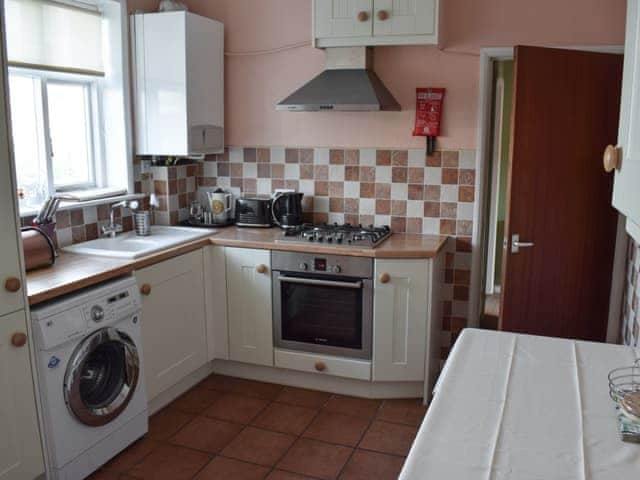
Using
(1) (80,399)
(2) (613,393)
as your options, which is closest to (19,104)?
(1) (80,399)

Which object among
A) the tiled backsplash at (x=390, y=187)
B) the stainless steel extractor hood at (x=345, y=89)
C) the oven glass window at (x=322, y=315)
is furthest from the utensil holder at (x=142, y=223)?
the stainless steel extractor hood at (x=345, y=89)

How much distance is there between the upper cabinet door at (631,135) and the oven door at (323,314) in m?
2.03

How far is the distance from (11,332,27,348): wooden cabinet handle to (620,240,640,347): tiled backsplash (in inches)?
100

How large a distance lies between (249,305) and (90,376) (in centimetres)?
107

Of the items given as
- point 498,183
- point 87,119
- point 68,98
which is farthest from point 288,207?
point 498,183

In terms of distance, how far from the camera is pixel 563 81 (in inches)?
121

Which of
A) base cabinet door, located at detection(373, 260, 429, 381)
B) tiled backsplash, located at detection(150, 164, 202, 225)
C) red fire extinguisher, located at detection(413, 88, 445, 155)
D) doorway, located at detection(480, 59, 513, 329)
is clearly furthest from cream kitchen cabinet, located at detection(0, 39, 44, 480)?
doorway, located at detection(480, 59, 513, 329)

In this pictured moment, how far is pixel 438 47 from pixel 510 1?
436mm

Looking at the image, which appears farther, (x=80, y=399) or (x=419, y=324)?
(x=419, y=324)

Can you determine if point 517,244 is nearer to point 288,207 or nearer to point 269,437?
point 288,207

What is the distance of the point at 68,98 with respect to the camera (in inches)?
133

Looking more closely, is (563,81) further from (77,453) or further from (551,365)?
(77,453)

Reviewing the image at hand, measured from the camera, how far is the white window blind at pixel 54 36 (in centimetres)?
295

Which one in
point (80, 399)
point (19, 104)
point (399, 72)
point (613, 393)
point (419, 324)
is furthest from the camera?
point (399, 72)
